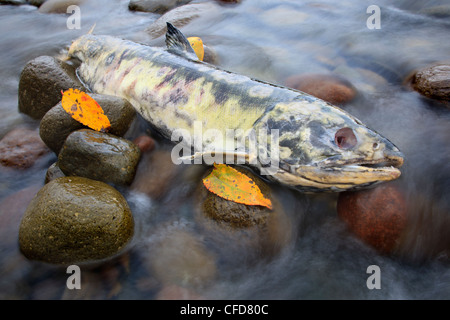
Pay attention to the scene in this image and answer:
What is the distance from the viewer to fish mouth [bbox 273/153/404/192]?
2.42 meters

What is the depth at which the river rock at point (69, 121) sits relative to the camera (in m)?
3.13

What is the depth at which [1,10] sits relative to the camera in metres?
7.44

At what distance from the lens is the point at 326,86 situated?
3.62 metres

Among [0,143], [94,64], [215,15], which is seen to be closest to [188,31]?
[215,15]

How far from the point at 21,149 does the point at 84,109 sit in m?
1.04

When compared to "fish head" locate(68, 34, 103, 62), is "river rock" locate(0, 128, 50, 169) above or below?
below

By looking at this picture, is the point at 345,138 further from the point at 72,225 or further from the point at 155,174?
the point at 72,225

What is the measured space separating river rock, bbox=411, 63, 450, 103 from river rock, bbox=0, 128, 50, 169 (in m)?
4.32

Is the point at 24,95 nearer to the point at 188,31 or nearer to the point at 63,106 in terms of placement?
the point at 63,106

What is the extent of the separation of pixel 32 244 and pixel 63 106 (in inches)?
54.8

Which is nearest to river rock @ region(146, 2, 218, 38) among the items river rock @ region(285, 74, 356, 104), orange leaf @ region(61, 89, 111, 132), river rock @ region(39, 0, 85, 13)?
river rock @ region(39, 0, 85, 13)

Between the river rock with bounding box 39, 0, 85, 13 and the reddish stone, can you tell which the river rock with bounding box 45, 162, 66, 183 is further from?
the river rock with bounding box 39, 0, 85, 13

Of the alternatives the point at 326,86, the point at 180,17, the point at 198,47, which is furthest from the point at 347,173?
the point at 180,17
